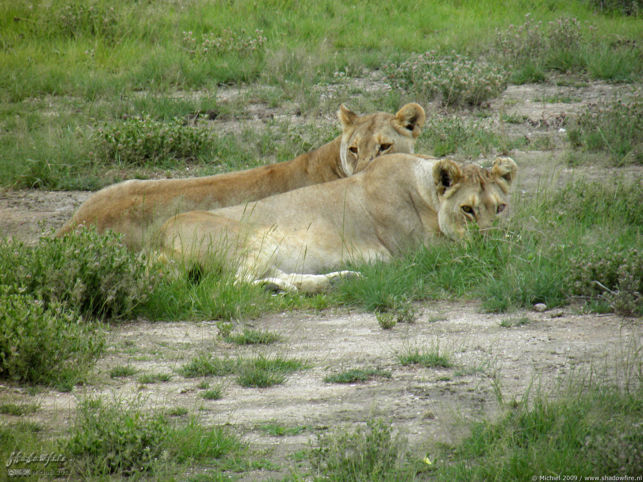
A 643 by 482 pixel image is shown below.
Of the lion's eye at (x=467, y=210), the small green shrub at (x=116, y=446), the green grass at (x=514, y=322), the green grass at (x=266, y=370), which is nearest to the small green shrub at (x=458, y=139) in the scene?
the lion's eye at (x=467, y=210)

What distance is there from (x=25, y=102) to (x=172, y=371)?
25.0ft

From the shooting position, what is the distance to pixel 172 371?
14.9ft

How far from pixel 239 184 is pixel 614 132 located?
422cm

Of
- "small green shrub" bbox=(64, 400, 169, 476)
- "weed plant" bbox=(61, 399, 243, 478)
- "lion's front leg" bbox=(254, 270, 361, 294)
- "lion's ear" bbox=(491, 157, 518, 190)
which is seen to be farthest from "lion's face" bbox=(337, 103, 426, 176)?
"small green shrub" bbox=(64, 400, 169, 476)

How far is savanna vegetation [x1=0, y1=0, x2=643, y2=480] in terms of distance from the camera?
11.2ft

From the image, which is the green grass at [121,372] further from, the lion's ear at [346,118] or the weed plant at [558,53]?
the weed plant at [558,53]

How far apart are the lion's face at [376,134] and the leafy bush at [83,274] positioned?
101 inches

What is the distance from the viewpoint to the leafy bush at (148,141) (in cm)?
932

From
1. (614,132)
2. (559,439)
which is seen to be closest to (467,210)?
(559,439)

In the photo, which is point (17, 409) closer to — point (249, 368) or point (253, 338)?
point (249, 368)

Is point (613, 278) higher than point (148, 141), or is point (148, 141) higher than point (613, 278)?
point (613, 278)

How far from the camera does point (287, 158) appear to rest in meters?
9.38

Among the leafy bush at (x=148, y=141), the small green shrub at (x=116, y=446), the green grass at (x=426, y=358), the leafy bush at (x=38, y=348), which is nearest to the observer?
the small green shrub at (x=116, y=446)

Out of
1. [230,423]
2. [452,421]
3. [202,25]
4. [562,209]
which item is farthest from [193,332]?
[202,25]
